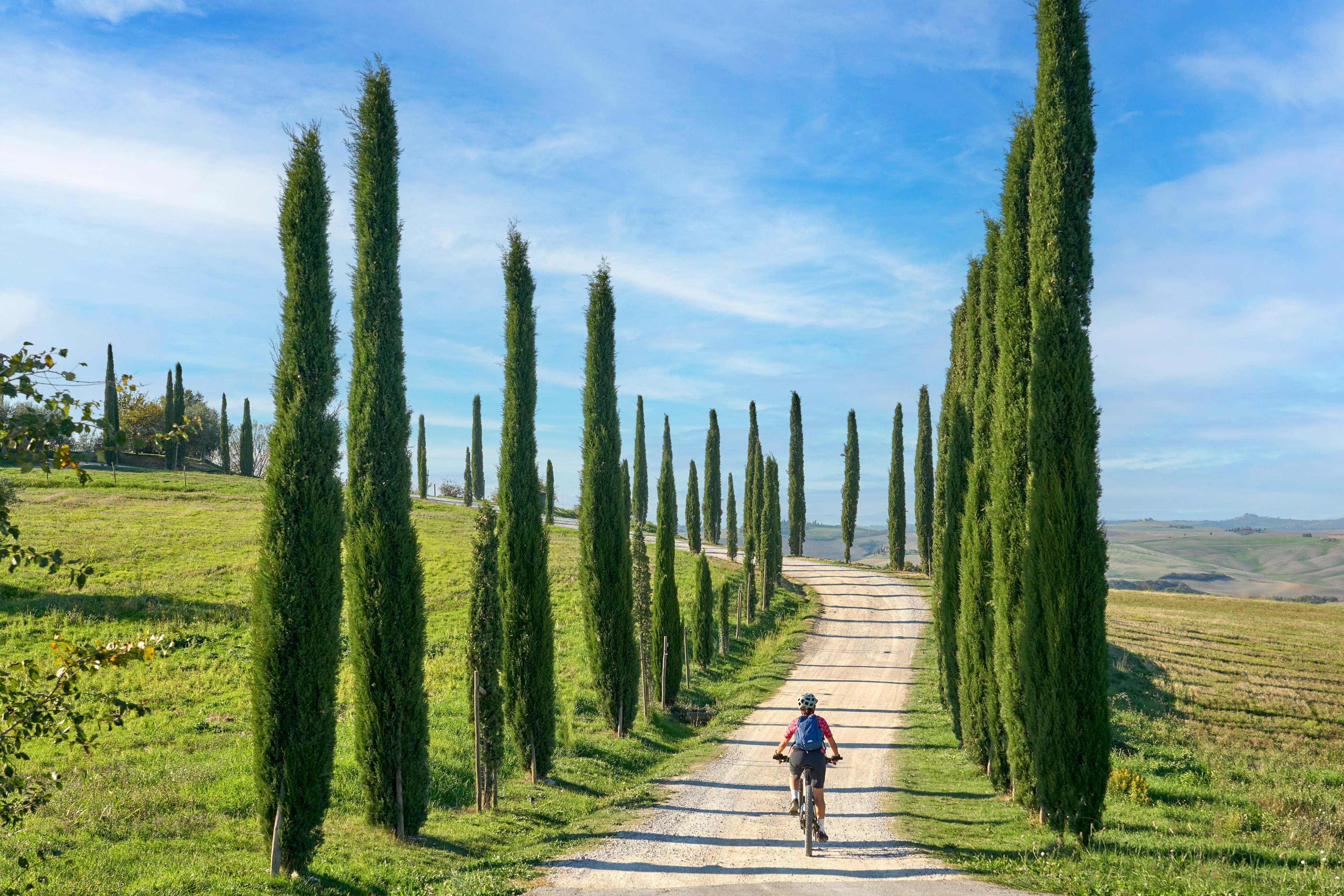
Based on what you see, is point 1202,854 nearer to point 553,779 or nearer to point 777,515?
point 553,779

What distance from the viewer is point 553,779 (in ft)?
50.6

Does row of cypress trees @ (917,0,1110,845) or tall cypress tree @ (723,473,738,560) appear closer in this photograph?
row of cypress trees @ (917,0,1110,845)

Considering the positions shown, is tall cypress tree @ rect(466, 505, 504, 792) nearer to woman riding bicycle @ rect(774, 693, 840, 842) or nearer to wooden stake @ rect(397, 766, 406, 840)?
wooden stake @ rect(397, 766, 406, 840)

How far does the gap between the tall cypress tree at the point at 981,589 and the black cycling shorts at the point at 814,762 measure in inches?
195

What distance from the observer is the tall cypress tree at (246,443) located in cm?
7888

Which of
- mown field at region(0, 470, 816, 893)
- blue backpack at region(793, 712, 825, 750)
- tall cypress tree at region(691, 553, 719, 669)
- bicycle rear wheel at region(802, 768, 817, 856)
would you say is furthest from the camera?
tall cypress tree at region(691, 553, 719, 669)

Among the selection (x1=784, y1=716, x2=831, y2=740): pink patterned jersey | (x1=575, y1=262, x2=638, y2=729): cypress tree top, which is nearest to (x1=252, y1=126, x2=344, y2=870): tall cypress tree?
(x1=784, y1=716, x2=831, y2=740): pink patterned jersey

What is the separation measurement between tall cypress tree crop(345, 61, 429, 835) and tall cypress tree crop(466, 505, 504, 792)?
1567 millimetres

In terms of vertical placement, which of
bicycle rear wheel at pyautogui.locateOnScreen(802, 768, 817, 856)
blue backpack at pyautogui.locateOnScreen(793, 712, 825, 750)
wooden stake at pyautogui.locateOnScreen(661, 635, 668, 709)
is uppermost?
blue backpack at pyautogui.locateOnScreen(793, 712, 825, 750)

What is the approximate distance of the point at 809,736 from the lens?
1091cm

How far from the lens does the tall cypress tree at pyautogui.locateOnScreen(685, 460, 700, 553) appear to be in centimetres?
5806

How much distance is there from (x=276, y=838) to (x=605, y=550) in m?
10.2

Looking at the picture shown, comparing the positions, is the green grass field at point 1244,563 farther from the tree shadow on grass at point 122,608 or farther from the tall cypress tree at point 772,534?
the tree shadow on grass at point 122,608

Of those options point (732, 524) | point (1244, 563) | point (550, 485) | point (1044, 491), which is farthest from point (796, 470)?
point (1244, 563)
